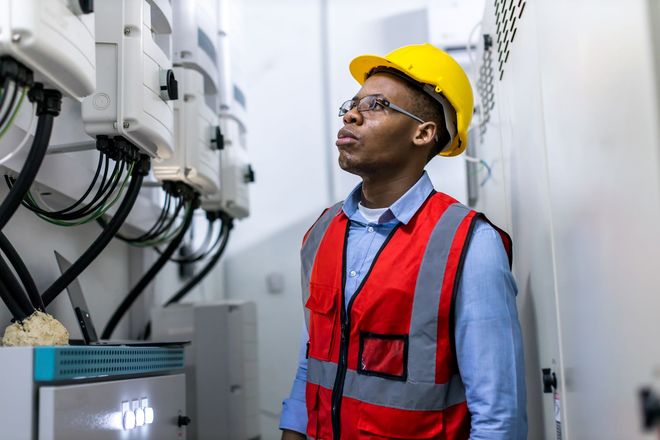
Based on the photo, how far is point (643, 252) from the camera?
2.40ft

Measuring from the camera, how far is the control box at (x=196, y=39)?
80.8 inches

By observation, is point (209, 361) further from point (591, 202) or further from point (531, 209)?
point (591, 202)

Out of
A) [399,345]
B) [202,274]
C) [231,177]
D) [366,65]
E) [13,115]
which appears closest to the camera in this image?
[13,115]

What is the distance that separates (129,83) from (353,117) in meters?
0.46

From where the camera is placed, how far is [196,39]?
2.09m

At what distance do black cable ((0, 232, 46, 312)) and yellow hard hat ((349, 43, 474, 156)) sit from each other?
83 cm

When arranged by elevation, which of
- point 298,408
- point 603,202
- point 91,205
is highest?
point 91,205

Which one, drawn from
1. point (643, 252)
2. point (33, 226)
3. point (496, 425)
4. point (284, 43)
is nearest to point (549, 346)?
point (496, 425)

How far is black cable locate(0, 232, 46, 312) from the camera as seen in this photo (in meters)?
1.37

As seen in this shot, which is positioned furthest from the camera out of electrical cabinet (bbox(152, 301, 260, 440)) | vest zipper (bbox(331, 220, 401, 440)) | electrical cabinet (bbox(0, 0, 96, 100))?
electrical cabinet (bbox(152, 301, 260, 440))

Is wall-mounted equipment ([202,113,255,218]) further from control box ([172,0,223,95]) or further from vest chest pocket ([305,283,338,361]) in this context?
vest chest pocket ([305,283,338,361])

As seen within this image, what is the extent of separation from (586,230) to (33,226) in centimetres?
128

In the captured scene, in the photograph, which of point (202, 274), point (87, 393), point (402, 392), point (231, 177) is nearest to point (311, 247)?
point (402, 392)

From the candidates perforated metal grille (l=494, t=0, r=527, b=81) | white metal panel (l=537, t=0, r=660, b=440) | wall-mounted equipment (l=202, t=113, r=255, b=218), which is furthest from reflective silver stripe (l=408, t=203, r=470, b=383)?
wall-mounted equipment (l=202, t=113, r=255, b=218)
